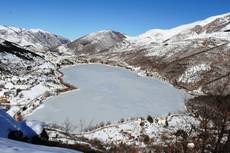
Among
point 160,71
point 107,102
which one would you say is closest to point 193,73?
point 160,71

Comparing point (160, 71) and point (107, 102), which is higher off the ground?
point (160, 71)

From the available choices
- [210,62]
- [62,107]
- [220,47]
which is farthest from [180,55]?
[62,107]

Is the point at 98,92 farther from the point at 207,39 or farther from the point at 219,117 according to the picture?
the point at 207,39

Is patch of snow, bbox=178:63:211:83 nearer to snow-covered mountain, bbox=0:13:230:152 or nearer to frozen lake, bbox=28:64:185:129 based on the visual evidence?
snow-covered mountain, bbox=0:13:230:152

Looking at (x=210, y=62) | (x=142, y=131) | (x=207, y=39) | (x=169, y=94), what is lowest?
(x=142, y=131)

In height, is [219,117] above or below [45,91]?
below

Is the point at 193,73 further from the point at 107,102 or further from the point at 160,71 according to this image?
the point at 107,102

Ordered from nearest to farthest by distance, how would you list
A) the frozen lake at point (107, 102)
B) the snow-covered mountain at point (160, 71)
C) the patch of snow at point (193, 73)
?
the frozen lake at point (107, 102) → the snow-covered mountain at point (160, 71) → the patch of snow at point (193, 73)

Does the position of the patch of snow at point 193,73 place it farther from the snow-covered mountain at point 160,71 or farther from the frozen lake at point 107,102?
the frozen lake at point 107,102

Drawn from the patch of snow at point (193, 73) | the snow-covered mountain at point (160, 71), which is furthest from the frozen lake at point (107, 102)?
the patch of snow at point (193, 73)
